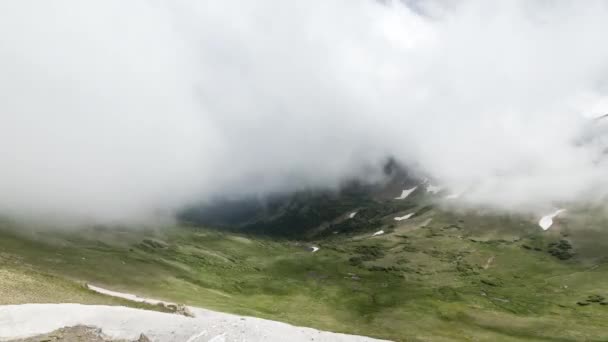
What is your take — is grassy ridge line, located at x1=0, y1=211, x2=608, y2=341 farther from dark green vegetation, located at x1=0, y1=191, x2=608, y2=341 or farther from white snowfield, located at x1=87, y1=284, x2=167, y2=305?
white snowfield, located at x1=87, y1=284, x2=167, y2=305

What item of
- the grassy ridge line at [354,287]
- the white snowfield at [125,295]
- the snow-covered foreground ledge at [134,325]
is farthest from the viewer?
the grassy ridge line at [354,287]

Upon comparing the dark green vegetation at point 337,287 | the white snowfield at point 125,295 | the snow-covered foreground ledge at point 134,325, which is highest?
the dark green vegetation at point 337,287

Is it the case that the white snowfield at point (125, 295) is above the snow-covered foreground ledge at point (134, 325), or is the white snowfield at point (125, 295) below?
above

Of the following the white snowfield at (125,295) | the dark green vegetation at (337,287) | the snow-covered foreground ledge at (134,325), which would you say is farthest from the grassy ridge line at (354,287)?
→ the snow-covered foreground ledge at (134,325)

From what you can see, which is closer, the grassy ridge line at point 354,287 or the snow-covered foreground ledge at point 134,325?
the snow-covered foreground ledge at point 134,325

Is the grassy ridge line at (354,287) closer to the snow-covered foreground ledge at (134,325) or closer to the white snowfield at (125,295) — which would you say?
the white snowfield at (125,295)

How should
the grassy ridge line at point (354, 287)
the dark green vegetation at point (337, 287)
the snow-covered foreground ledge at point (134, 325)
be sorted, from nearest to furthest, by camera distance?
the snow-covered foreground ledge at point (134, 325) → the dark green vegetation at point (337, 287) → the grassy ridge line at point (354, 287)

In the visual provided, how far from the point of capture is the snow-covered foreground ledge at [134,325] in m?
55.4

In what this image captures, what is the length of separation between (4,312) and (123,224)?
142 m

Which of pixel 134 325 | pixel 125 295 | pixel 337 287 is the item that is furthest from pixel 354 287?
pixel 134 325

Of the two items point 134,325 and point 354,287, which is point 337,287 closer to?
point 354,287

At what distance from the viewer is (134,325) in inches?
2320

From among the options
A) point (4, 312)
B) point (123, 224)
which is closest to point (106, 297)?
point (4, 312)

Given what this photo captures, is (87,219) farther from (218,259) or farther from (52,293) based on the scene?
(52,293)
